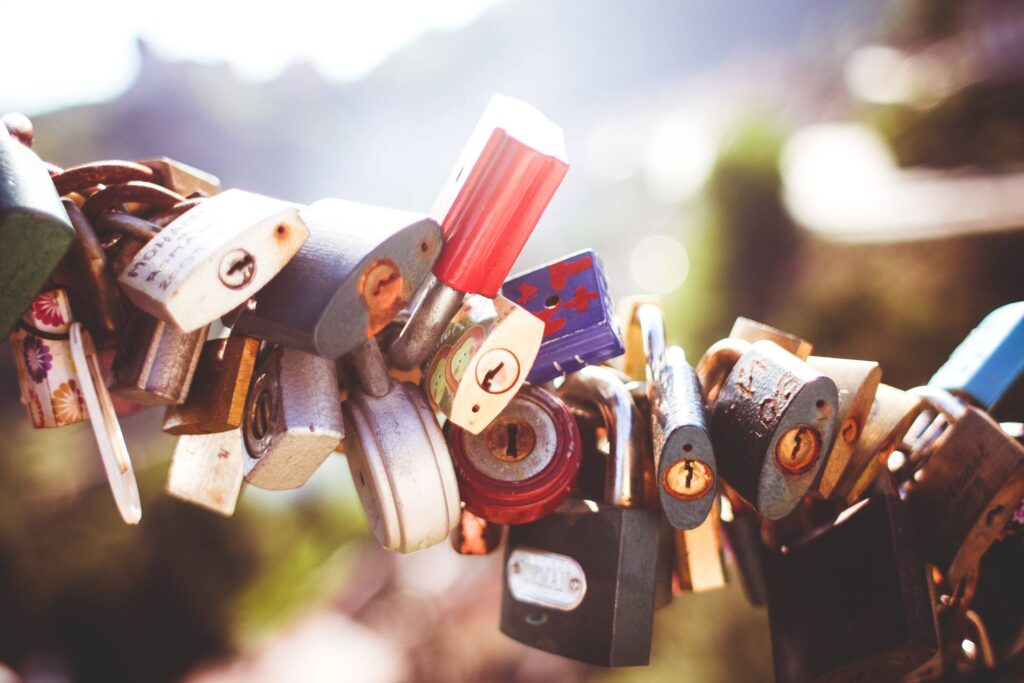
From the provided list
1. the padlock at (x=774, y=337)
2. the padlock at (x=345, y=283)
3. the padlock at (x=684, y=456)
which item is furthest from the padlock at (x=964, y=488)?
the padlock at (x=345, y=283)

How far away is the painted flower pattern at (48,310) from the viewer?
49 cm

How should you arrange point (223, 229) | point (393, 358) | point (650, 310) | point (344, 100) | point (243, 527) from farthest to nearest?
1. point (344, 100)
2. point (243, 527)
3. point (650, 310)
4. point (393, 358)
5. point (223, 229)

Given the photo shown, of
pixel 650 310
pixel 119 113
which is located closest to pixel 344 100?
pixel 119 113

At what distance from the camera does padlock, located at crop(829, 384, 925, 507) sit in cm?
59

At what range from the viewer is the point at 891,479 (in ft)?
2.04

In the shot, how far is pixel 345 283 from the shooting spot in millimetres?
436

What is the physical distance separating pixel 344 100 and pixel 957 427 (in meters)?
3.68

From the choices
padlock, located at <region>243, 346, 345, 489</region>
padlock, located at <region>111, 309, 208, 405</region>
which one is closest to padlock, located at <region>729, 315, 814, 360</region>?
padlock, located at <region>243, 346, 345, 489</region>

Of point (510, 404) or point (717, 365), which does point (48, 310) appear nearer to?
point (510, 404)

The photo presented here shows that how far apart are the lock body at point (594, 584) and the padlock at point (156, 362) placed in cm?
35

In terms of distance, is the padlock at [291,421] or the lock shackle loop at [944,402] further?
the lock shackle loop at [944,402]

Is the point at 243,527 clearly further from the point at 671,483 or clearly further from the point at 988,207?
the point at 988,207

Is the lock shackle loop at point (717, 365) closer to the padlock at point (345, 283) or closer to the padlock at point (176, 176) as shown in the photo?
the padlock at point (345, 283)

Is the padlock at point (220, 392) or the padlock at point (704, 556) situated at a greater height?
the padlock at point (220, 392)
